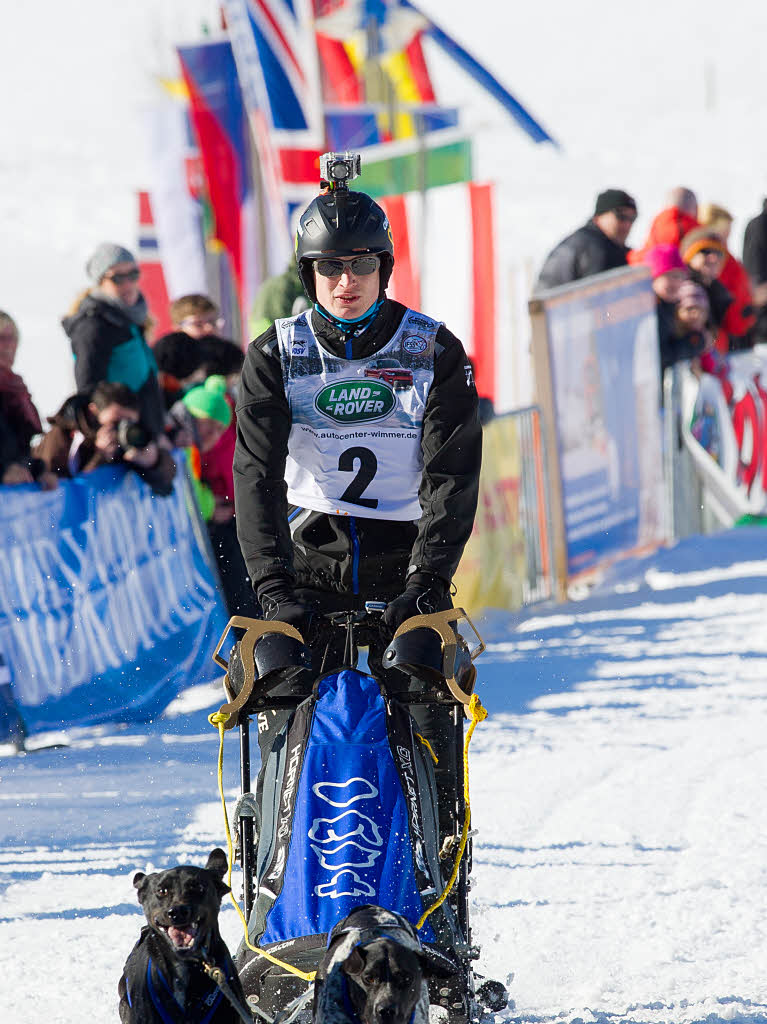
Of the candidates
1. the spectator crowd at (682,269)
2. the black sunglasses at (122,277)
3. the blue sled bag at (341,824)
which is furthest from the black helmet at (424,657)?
the spectator crowd at (682,269)

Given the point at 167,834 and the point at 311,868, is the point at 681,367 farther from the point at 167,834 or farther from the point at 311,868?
the point at 311,868

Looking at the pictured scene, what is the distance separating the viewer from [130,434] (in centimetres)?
714

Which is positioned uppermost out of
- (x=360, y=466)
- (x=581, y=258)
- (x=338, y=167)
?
(x=338, y=167)

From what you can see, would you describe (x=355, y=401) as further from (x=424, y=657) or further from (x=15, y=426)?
(x=15, y=426)

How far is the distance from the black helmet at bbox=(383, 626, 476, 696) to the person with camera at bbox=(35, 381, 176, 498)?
3.93 metres

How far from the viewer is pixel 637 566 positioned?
1112 centimetres

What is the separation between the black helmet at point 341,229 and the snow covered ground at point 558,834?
2.01 metres

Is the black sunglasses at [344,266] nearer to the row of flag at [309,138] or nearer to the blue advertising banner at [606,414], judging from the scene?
the blue advertising banner at [606,414]

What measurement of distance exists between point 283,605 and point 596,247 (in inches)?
308

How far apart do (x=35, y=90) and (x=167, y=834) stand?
81.3 m

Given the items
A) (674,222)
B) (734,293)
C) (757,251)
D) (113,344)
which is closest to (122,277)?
(113,344)

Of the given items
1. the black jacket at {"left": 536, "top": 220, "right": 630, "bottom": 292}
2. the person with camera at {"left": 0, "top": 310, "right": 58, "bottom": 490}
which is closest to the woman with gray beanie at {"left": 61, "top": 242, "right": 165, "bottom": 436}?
the person with camera at {"left": 0, "top": 310, "right": 58, "bottom": 490}

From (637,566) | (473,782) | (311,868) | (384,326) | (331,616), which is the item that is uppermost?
(384,326)

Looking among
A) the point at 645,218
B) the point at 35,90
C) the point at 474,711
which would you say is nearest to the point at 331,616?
the point at 474,711
